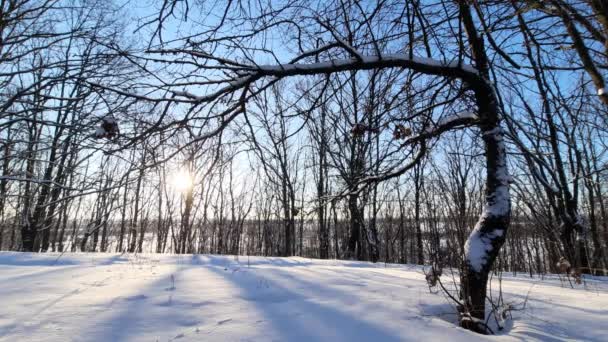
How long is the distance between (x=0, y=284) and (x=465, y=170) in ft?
52.5

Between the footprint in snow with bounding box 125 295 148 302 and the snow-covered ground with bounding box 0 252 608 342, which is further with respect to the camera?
the footprint in snow with bounding box 125 295 148 302

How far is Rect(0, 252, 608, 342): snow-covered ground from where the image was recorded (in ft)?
5.15

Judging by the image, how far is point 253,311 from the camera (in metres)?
1.92

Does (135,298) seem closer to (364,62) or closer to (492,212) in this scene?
(364,62)

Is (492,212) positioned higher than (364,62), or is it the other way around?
(364,62)

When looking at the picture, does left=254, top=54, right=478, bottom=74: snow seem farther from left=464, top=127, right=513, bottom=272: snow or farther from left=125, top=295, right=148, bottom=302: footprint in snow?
left=125, top=295, right=148, bottom=302: footprint in snow

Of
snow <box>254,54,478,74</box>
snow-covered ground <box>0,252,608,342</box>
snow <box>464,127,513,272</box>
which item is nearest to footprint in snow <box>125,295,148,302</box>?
snow-covered ground <box>0,252,608,342</box>

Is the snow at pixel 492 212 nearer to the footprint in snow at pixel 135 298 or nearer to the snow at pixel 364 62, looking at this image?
the snow at pixel 364 62

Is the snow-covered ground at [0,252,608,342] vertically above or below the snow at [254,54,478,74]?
below

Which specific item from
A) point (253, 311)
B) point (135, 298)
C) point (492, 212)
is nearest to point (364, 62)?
point (492, 212)

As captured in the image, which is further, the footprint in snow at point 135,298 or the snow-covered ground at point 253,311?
the footprint in snow at point 135,298

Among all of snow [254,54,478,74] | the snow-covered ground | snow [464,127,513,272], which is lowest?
the snow-covered ground

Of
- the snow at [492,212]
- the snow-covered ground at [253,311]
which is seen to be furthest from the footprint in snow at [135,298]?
the snow at [492,212]

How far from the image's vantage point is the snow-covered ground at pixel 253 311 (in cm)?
157
